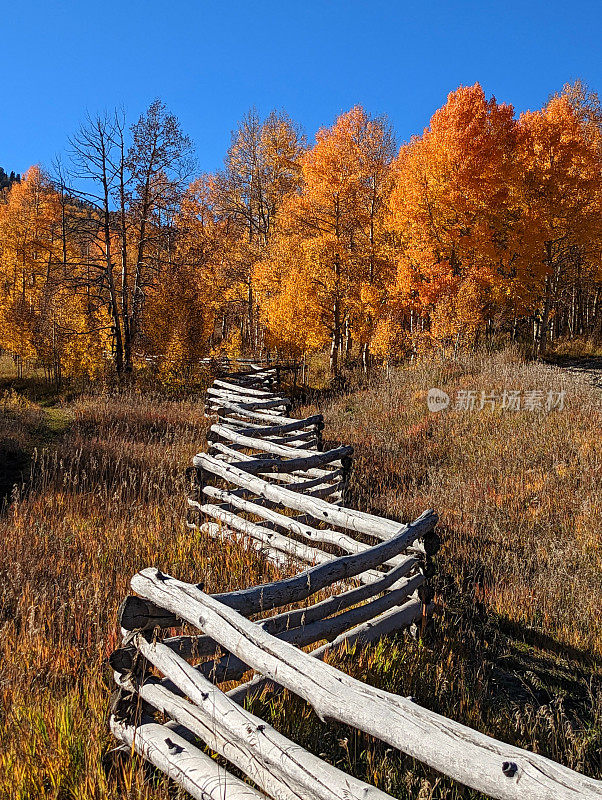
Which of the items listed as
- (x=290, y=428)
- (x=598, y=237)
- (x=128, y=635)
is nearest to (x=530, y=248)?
(x=598, y=237)

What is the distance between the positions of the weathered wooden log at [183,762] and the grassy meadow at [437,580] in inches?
3.8

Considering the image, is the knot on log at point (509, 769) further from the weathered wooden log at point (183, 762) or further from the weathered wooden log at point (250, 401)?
the weathered wooden log at point (250, 401)

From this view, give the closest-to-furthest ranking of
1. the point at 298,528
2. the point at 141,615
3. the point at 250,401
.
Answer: the point at 141,615, the point at 298,528, the point at 250,401

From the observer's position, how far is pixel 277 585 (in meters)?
3.32

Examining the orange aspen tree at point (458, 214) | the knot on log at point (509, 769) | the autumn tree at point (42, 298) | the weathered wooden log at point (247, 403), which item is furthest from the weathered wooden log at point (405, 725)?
the orange aspen tree at point (458, 214)

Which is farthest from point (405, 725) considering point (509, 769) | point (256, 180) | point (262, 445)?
point (256, 180)

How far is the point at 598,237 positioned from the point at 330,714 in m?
22.7

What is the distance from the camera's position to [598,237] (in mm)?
20125

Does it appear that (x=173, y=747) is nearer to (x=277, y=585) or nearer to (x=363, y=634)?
(x=277, y=585)

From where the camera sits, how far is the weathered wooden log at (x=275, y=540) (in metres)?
4.98

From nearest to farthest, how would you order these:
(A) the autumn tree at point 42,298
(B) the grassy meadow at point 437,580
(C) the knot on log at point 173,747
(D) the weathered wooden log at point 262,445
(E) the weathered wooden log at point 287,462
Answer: (C) the knot on log at point 173,747
(B) the grassy meadow at point 437,580
(E) the weathered wooden log at point 287,462
(D) the weathered wooden log at point 262,445
(A) the autumn tree at point 42,298

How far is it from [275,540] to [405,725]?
3.47 metres

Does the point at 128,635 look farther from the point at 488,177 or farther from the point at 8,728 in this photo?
the point at 488,177

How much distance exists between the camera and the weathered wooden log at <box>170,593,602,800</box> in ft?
5.80
